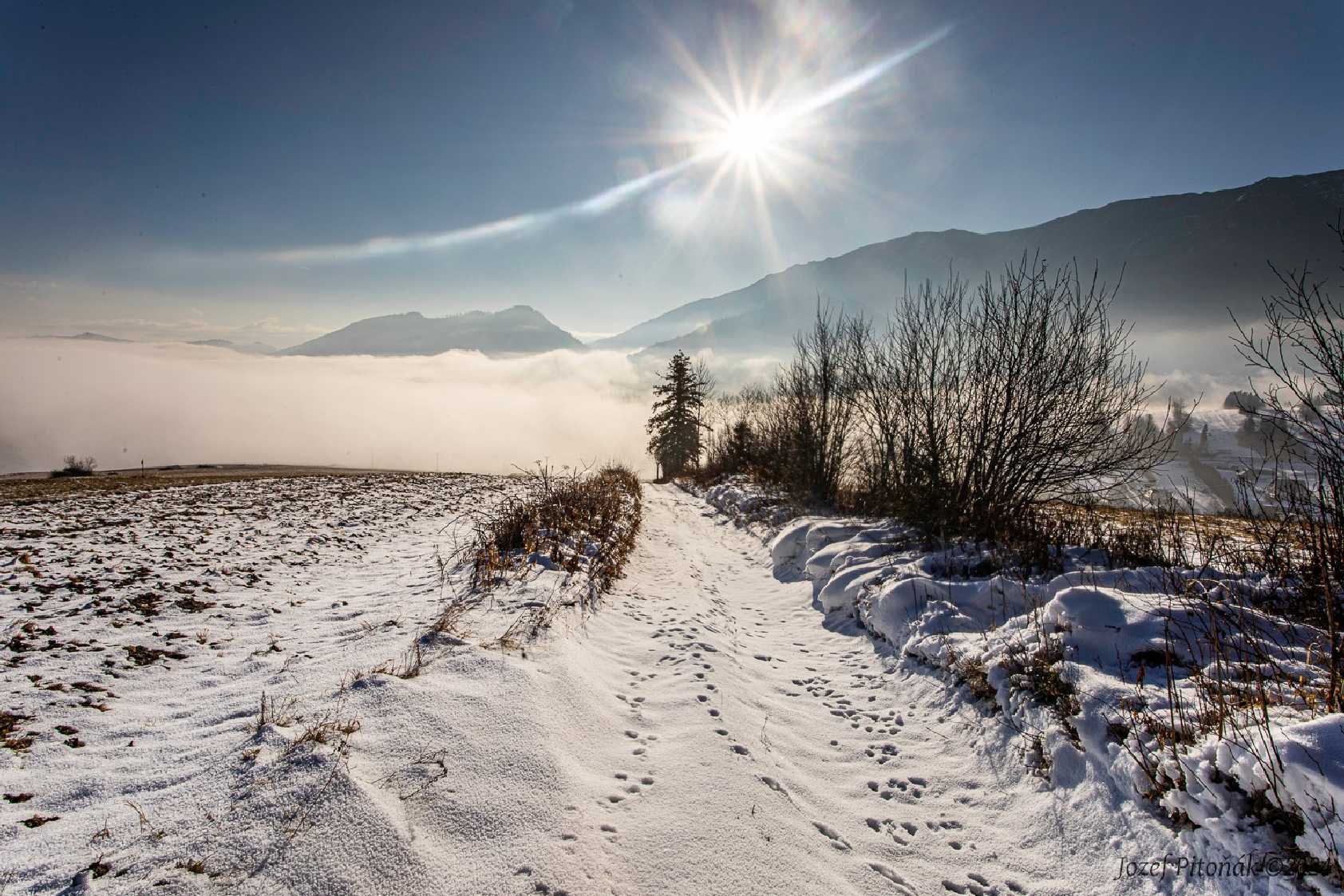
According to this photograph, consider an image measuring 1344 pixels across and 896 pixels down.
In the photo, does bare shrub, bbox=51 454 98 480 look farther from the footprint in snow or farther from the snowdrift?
the snowdrift

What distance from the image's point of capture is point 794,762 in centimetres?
428

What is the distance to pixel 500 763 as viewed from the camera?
11.6ft

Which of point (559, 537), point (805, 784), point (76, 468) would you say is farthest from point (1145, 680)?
point (76, 468)

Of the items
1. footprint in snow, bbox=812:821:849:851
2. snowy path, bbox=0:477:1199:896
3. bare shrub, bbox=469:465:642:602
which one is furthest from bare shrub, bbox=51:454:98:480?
footprint in snow, bbox=812:821:849:851

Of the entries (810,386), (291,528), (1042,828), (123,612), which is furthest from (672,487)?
(1042,828)

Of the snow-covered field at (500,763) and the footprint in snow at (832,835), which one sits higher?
the snow-covered field at (500,763)

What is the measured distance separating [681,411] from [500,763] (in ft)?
119

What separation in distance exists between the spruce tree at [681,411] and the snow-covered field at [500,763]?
32.0 meters

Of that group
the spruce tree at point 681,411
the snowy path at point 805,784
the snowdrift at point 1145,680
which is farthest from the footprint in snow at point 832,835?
the spruce tree at point 681,411

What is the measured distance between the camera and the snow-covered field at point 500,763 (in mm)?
2717

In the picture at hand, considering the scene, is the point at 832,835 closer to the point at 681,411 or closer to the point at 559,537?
the point at 559,537

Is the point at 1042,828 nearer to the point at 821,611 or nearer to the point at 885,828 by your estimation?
the point at 885,828

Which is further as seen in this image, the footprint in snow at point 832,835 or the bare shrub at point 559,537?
the bare shrub at point 559,537

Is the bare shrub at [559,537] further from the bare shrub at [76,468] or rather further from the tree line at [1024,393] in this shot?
the bare shrub at [76,468]
